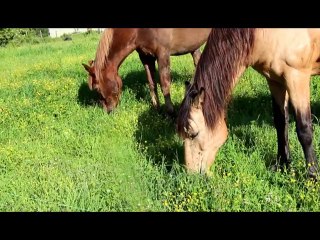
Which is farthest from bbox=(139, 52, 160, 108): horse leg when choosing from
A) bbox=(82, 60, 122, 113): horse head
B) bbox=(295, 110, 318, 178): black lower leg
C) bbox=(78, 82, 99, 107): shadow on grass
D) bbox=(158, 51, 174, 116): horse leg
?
bbox=(295, 110, 318, 178): black lower leg

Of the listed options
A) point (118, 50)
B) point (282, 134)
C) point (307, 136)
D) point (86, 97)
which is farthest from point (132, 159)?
point (86, 97)

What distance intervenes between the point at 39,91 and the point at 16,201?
15.3 feet

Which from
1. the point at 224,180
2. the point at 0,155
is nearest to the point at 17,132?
the point at 0,155

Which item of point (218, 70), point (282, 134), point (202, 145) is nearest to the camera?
point (218, 70)

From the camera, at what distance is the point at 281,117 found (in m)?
3.90

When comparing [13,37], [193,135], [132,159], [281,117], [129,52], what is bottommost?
[132,159]

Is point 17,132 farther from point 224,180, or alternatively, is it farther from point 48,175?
point 224,180

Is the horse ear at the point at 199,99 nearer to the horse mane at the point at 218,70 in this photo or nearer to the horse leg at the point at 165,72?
the horse mane at the point at 218,70

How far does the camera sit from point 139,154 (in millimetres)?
4121

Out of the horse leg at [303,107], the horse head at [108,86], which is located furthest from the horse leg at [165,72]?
the horse leg at [303,107]

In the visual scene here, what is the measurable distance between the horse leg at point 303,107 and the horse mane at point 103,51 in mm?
3548

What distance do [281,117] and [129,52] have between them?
3.12 meters

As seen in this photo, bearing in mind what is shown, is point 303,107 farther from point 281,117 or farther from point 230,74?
point 230,74

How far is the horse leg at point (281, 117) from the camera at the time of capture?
12.5ft
